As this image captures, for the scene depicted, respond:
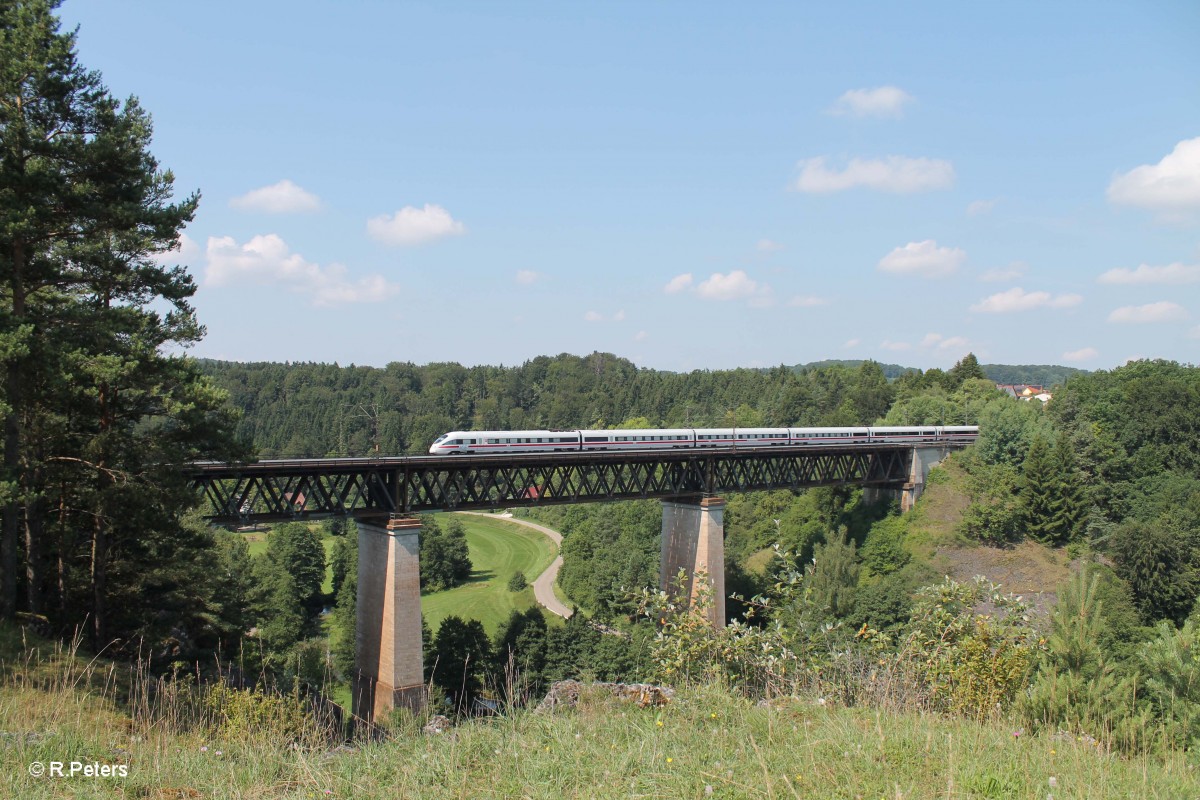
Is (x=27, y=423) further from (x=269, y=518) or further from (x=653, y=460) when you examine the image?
(x=653, y=460)

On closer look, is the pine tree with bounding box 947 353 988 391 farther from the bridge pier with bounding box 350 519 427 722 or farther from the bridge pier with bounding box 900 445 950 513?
the bridge pier with bounding box 350 519 427 722

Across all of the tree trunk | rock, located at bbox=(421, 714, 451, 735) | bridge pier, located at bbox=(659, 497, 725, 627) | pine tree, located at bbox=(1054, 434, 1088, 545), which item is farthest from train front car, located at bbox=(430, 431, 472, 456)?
pine tree, located at bbox=(1054, 434, 1088, 545)

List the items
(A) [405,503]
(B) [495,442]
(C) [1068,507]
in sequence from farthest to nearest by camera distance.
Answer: (C) [1068,507], (B) [495,442], (A) [405,503]

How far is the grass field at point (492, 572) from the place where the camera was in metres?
68.6

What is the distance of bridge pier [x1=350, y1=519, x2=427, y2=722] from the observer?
30.6 metres

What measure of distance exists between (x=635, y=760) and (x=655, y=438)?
121 ft

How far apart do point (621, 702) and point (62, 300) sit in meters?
19.0

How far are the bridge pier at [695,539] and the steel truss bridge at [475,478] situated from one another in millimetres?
992

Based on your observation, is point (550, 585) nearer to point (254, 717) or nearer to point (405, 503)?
point (405, 503)

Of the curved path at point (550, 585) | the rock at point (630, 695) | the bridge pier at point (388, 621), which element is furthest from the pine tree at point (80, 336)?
the curved path at point (550, 585)

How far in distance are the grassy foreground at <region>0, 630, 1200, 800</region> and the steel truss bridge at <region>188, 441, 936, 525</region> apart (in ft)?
63.9

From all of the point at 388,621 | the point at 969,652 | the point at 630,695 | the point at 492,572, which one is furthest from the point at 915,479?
the point at 630,695

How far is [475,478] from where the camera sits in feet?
116

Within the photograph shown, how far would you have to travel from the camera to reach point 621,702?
332 inches
